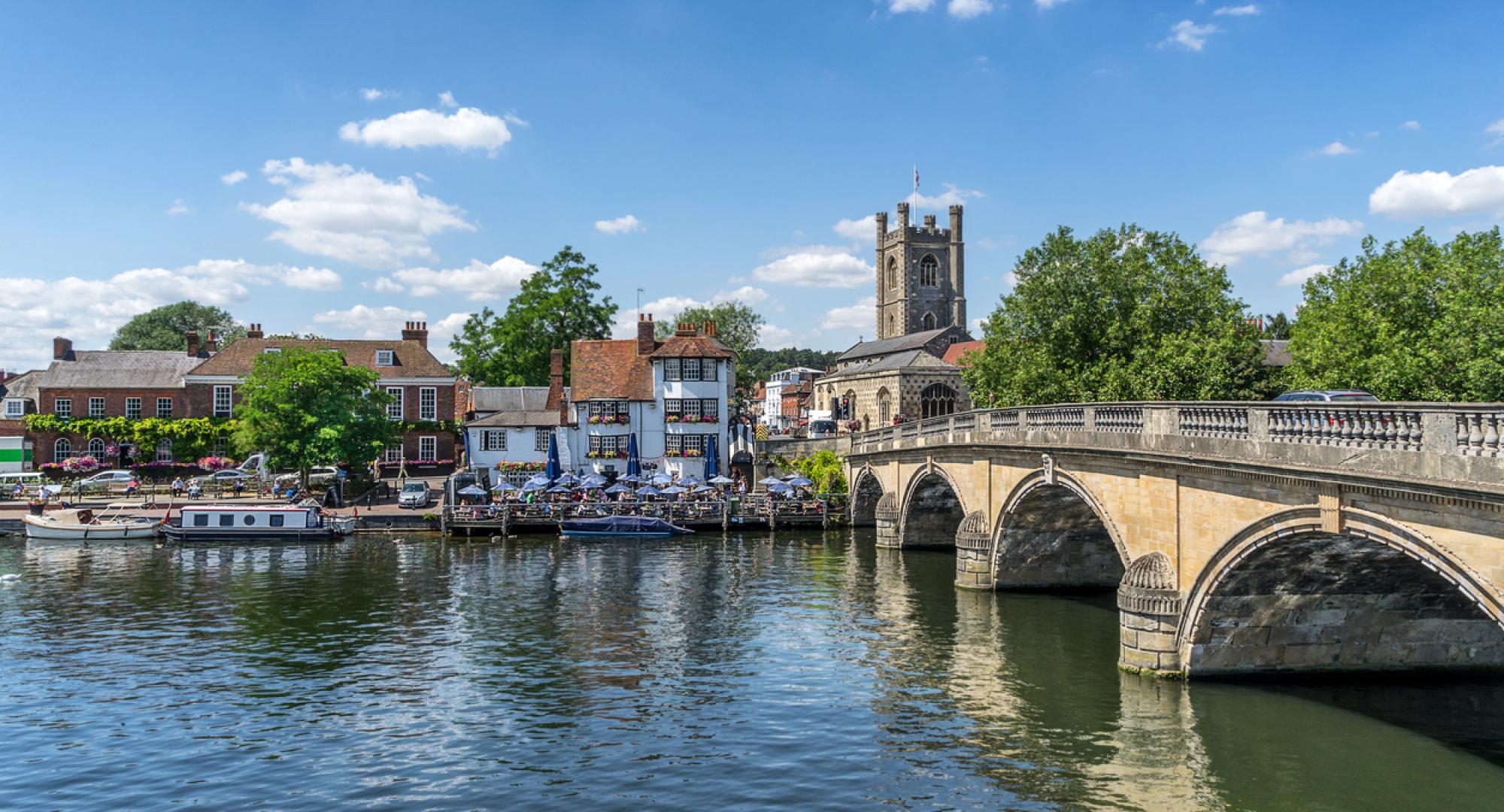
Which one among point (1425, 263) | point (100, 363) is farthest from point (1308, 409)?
point (100, 363)

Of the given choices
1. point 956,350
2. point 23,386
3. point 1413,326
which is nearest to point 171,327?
point 23,386

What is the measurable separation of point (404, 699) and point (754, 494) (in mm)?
37533

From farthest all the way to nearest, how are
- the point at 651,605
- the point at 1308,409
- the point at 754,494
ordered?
the point at 754,494 → the point at 651,605 → the point at 1308,409

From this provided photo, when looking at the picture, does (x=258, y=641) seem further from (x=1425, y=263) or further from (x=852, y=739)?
(x=1425, y=263)

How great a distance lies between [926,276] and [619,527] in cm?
7056

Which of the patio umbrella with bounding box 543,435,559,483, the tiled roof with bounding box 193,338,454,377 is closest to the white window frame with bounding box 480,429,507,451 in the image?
the patio umbrella with bounding box 543,435,559,483

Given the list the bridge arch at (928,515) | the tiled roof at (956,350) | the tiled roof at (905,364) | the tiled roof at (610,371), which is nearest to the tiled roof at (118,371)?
the tiled roof at (610,371)

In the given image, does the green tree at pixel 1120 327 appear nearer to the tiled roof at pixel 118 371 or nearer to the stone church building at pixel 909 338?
the stone church building at pixel 909 338

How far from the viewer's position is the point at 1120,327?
52438mm

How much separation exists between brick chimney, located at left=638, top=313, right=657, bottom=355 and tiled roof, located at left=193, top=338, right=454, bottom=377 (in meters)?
15.4

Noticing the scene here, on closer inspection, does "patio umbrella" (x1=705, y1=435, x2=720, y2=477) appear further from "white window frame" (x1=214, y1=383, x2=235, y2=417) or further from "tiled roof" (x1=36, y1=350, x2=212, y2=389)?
"tiled roof" (x1=36, y1=350, x2=212, y2=389)

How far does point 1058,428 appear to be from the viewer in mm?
32031

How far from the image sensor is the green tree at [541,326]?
86.8 meters

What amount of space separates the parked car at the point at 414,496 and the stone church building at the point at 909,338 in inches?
1568
